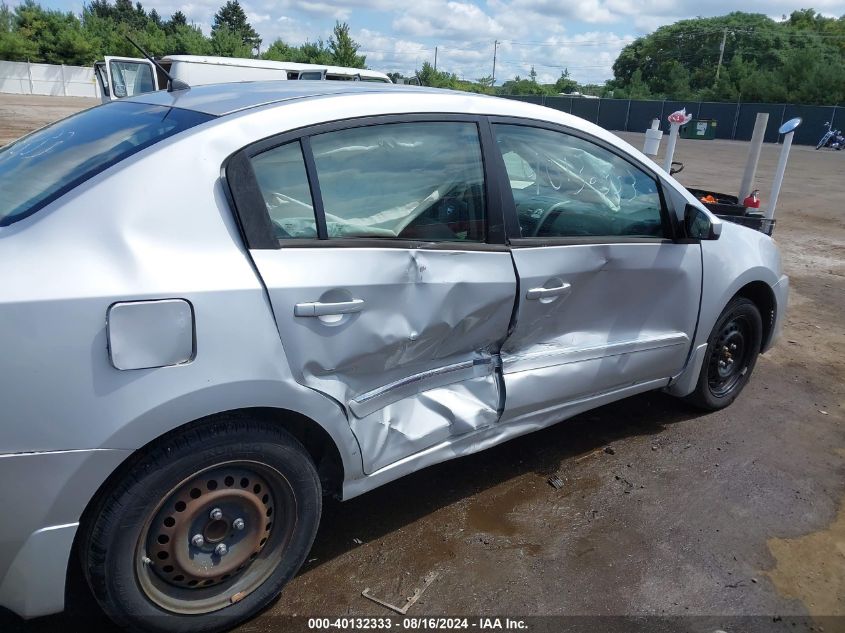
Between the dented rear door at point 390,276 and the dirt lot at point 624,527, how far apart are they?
0.51 metres

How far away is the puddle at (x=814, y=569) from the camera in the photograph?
2.68m

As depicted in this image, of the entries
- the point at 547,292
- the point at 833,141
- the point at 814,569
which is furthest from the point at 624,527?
the point at 833,141

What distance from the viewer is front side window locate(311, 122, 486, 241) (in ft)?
8.02

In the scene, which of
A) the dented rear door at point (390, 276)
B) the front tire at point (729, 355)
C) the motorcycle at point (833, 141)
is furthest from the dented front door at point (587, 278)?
the motorcycle at point (833, 141)

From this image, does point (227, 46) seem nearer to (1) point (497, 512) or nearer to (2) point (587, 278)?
(2) point (587, 278)

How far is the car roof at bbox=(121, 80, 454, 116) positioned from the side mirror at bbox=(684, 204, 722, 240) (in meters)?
1.41

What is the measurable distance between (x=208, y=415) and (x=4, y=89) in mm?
60375

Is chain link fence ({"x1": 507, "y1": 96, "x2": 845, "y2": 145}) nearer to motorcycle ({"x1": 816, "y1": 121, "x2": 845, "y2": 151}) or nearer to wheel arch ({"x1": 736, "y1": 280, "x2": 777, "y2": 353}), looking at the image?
motorcycle ({"x1": 816, "y1": 121, "x2": 845, "y2": 151})

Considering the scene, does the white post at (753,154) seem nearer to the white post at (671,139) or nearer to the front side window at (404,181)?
the white post at (671,139)

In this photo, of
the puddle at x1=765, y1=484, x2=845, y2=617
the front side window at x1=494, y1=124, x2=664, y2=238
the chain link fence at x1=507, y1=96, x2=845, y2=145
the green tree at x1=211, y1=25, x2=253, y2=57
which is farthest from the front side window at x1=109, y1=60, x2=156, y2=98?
the green tree at x1=211, y1=25, x2=253, y2=57

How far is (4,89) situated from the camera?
1999 inches

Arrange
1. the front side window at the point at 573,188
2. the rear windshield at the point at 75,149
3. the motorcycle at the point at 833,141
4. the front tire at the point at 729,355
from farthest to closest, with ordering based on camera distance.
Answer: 1. the motorcycle at the point at 833,141
2. the front tire at the point at 729,355
3. the front side window at the point at 573,188
4. the rear windshield at the point at 75,149

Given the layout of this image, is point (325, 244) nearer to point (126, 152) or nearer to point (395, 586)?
point (126, 152)

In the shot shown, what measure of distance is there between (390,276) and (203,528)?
107 cm
